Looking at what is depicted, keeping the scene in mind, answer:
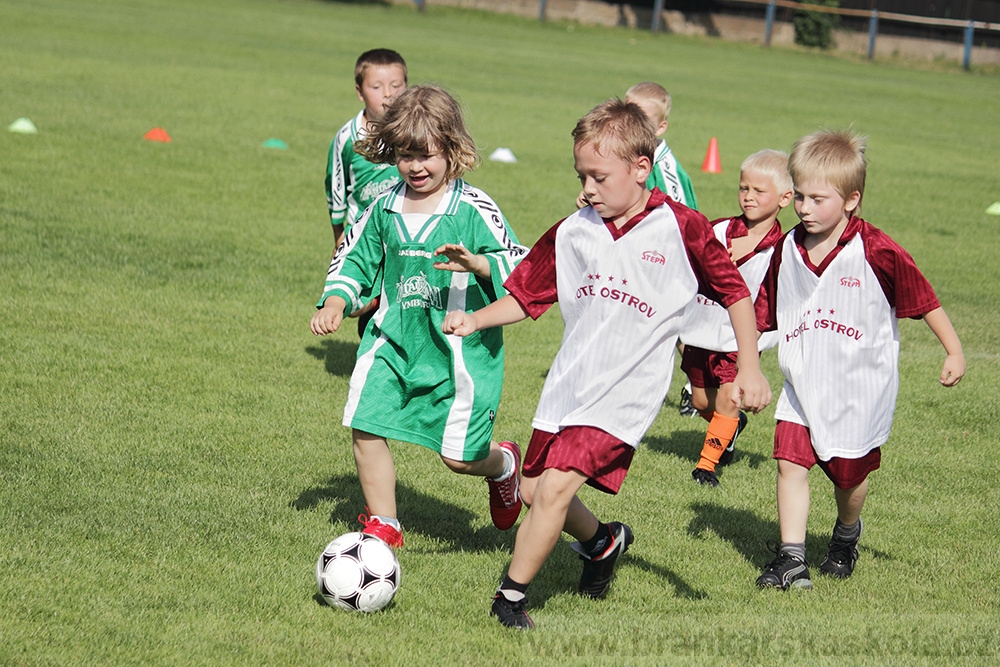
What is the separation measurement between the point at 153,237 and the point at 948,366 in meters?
7.22

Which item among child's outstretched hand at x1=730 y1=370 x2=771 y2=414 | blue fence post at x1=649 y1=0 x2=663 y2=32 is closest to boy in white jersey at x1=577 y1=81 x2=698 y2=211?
child's outstretched hand at x1=730 y1=370 x2=771 y2=414

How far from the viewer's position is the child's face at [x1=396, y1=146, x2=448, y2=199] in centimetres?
455

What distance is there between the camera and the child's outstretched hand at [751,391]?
3945 millimetres

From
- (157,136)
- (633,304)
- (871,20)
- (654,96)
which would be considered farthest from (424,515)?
(871,20)

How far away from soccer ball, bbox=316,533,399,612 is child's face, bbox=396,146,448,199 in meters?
1.42

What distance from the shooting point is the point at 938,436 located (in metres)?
6.80

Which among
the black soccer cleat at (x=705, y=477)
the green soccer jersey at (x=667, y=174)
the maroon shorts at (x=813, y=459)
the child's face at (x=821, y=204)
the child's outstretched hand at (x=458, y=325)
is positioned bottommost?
the black soccer cleat at (x=705, y=477)

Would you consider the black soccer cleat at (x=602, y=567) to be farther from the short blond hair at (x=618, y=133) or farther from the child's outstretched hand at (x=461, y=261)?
the short blond hair at (x=618, y=133)

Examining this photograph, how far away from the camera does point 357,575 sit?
409cm

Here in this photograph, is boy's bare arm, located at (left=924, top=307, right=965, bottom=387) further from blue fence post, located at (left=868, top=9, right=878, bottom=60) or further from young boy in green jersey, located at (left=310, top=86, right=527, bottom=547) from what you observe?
blue fence post, located at (left=868, top=9, right=878, bottom=60)

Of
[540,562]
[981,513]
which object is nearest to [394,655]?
[540,562]

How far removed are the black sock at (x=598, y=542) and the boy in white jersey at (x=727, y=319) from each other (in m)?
1.67

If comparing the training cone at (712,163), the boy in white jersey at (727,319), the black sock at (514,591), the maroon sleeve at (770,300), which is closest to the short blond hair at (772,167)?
the boy in white jersey at (727,319)

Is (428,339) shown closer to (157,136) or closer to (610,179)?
(610,179)
